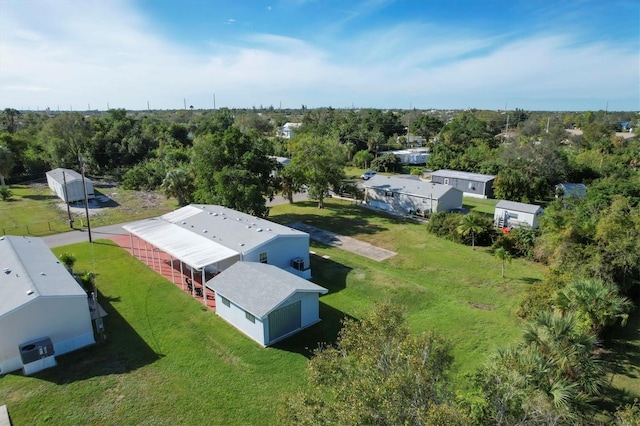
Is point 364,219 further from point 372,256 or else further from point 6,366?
point 6,366

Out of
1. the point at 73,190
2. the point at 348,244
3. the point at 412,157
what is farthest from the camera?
the point at 412,157

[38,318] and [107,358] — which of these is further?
[107,358]

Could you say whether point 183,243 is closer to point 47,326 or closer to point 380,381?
point 47,326

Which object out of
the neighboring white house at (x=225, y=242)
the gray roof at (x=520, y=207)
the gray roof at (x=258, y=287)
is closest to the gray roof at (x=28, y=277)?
the neighboring white house at (x=225, y=242)

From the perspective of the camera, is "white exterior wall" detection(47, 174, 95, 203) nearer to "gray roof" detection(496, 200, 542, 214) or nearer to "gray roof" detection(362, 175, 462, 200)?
"gray roof" detection(362, 175, 462, 200)

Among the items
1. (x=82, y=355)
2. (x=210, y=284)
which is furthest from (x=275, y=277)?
(x=82, y=355)

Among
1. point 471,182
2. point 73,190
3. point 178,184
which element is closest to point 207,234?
point 178,184
